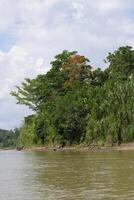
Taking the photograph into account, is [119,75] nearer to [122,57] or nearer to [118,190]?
[122,57]

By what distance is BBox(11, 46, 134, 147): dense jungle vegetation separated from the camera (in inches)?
2290

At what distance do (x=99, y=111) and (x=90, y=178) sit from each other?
40.9 m

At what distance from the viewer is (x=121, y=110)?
57594 millimetres

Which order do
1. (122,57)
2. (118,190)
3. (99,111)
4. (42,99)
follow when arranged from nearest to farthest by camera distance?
1. (118,190)
2. (99,111)
3. (122,57)
4. (42,99)

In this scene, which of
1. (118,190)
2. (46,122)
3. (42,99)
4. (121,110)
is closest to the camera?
(118,190)

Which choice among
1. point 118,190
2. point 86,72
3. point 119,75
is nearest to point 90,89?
point 119,75

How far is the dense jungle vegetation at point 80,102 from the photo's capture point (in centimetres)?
5816

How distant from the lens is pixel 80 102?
2660 inches

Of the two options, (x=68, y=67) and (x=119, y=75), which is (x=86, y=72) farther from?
(x=119, y=75)

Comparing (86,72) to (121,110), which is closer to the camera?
(121,110)

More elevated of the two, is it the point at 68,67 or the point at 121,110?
the point at 68,67

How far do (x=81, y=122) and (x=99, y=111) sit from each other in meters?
5.65

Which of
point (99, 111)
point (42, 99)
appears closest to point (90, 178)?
point (99, 111)

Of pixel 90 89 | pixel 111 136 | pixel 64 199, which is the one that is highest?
pixel 90 89
